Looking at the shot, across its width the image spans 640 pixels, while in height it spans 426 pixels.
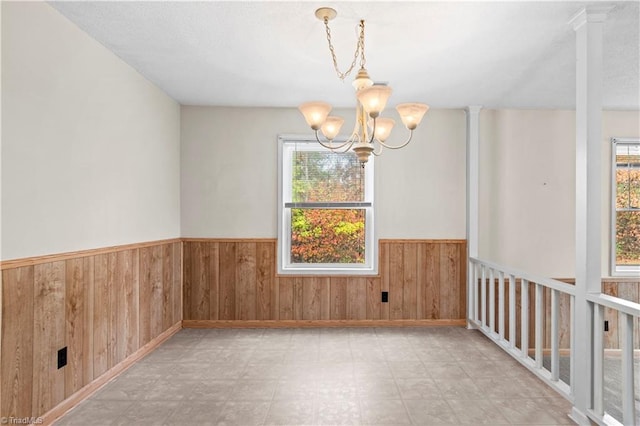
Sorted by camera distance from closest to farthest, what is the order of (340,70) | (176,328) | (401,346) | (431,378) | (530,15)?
(530,15)
(431,378)
(340,70)
(401,346)
(176,328)

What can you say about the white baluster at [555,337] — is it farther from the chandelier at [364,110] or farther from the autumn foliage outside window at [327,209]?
the autumn foliage outside window at [327,209]

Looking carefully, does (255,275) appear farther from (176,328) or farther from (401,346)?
(401,346)

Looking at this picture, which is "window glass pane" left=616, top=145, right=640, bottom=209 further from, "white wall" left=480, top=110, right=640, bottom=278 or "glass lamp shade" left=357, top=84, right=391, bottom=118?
"glass lamp shade" left=357, top=84, right=391, bottom=118

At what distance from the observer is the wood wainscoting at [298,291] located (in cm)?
421

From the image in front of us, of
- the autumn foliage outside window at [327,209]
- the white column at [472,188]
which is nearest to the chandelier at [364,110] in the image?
the autumn foliage outside window at [327,209]

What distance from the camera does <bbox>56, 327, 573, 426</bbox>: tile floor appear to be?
7.67ft

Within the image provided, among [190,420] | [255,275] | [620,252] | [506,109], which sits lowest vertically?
[190,420]

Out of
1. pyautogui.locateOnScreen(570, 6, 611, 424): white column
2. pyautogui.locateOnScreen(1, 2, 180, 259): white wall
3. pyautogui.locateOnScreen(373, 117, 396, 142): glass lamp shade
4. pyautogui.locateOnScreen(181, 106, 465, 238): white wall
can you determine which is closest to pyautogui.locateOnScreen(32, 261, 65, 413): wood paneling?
pyautogui.locateOnScreen(1, 2, 180, 259): white wall

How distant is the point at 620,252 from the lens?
426cm

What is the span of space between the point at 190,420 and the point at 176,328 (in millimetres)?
1911

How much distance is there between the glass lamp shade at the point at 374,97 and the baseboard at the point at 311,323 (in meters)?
2.73

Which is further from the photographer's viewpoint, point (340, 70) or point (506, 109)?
point (506, 109)

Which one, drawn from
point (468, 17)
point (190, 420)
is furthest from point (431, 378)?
point (468, 17)

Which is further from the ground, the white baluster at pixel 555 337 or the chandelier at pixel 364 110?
the chandelier at pixel 364 110
